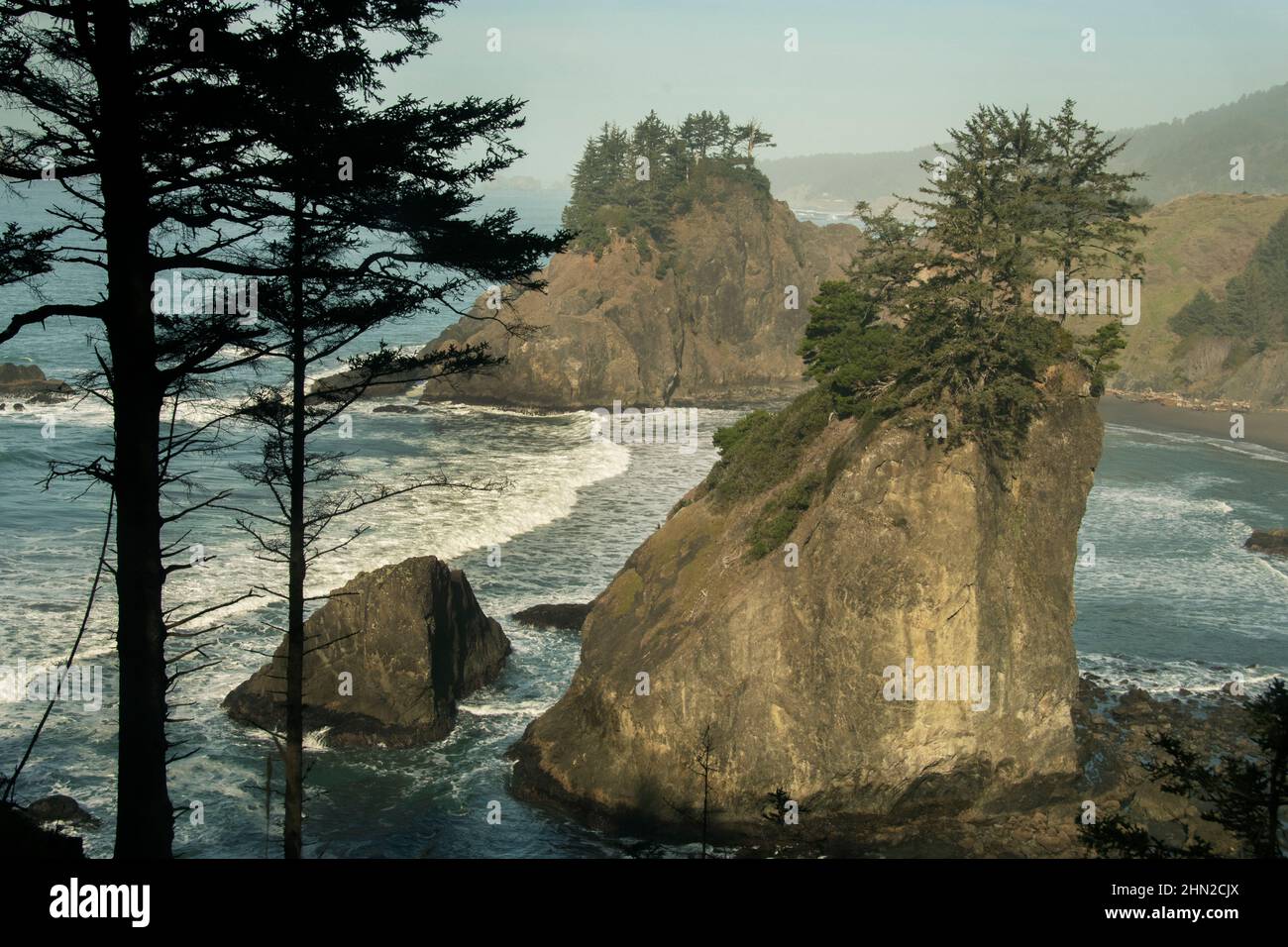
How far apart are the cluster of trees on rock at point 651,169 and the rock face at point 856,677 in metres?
71.4

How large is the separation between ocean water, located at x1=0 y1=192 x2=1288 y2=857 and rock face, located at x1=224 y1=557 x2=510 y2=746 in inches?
30.2

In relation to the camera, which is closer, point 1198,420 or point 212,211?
point 212,211

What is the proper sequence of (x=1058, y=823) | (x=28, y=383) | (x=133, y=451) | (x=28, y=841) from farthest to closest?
1. (x=28, y=383)
2. (x=1058, y=823)
3. (x=133, y=451)
4. (x=28, y=841)

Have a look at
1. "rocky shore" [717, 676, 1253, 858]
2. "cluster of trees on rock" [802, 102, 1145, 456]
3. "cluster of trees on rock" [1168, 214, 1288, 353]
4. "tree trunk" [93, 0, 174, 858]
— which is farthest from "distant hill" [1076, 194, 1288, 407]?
"tree trunk" [93, 0, 174, 858]

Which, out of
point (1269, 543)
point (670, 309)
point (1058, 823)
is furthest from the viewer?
point (670, 309)

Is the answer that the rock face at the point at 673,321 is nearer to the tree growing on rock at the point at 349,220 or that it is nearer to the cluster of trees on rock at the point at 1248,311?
the cluster of trees on rock at the point at 1248,311

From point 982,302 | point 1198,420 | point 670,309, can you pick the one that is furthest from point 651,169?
point 982,302

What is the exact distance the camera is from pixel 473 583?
130 feet

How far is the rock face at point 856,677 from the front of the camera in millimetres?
25594

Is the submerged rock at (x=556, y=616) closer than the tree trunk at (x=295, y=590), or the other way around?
the tree trunk at (x=295, y=590)

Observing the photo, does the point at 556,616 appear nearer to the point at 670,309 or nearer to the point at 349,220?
the point at 349,220

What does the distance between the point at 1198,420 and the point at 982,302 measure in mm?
63573

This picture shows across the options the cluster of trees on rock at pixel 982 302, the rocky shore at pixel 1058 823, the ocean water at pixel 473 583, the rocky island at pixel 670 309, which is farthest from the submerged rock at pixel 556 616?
the rocky island at pixel 670 309

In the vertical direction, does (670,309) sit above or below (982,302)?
above
